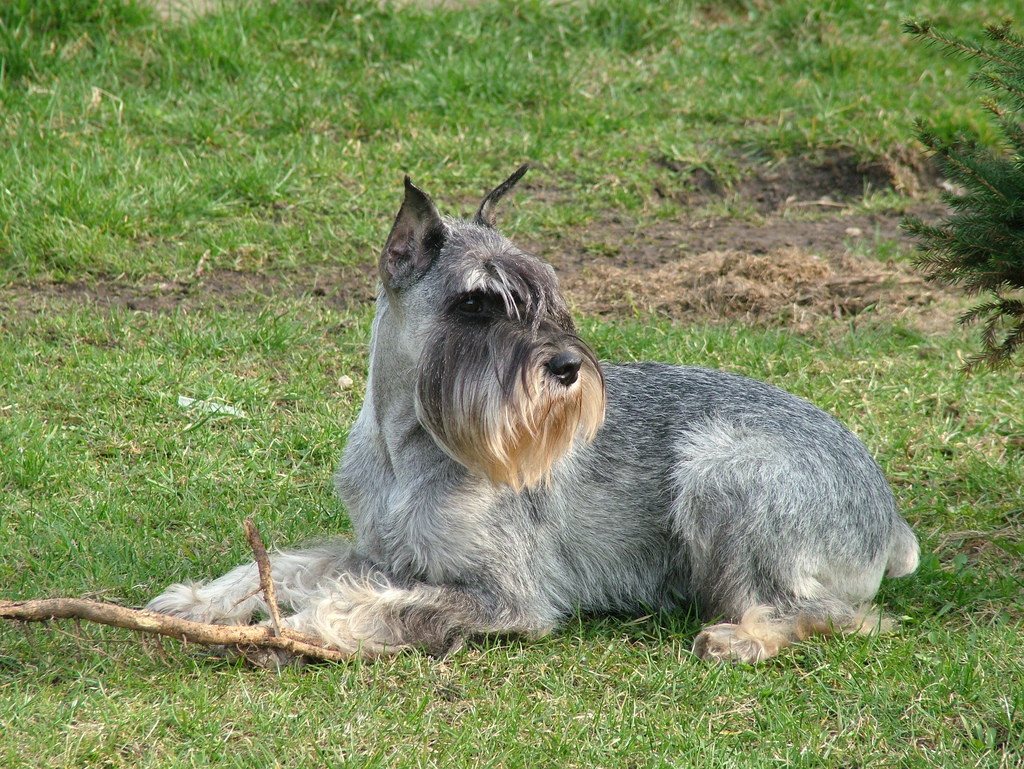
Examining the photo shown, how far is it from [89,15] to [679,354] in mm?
6153

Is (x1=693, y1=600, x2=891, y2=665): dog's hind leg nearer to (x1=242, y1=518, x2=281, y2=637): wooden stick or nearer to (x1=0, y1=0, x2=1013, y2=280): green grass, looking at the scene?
(x1=242, y1=518, x2=281, y2=637): wooden stick

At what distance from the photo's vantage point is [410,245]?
169 inches

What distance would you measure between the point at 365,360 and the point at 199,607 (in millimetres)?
2573

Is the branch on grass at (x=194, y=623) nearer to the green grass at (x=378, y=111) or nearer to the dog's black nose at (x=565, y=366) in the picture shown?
the dog's black nose at (x=565, y=366)

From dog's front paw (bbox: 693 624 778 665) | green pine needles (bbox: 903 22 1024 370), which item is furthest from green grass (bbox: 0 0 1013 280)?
dog's front paw (bbox: 693 624 778 665)

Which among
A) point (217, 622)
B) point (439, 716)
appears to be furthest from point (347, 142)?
point (439, 716)

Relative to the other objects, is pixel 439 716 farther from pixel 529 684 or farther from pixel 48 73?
pixel 48 73

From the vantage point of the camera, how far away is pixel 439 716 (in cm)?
388

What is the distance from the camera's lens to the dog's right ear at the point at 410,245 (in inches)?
167

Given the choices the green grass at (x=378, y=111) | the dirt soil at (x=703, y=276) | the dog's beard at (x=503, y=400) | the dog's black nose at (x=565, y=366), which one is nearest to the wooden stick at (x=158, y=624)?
the dog's beard at (x=503, y=400)

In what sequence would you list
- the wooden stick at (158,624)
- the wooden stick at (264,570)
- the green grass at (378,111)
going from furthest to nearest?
1. the green grass at (378,111)
2. the wooden stick at (264,570)
3. the wooden stick at (158,624)

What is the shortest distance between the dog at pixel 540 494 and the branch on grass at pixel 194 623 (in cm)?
12

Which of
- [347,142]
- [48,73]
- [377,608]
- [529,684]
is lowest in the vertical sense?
[529,684]

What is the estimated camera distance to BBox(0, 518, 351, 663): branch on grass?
377 centimetres
